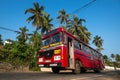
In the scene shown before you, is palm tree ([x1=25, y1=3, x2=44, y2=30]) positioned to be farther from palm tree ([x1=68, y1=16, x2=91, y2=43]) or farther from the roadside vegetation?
palm tree ([x1=68, y1=16, x2=91, y2=43])

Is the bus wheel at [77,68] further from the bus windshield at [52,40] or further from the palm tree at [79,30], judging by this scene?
the palm tree at [79,30]

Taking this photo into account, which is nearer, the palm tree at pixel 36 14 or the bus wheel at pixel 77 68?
the bus wheel at pixel 77 68

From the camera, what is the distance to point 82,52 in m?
16.1

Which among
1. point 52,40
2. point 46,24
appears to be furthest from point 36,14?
point 52,40

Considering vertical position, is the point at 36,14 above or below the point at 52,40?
above

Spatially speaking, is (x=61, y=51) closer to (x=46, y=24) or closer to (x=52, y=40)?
(x=52, y=40)

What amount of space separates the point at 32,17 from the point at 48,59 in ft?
106

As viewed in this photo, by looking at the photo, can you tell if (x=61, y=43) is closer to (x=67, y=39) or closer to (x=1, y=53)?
(x=67, y=39)

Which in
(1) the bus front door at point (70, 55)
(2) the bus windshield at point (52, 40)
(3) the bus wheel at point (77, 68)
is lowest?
(3) the bus wheel at point (77, 68)

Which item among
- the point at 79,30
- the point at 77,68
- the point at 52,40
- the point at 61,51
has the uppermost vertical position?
the point at 79,30

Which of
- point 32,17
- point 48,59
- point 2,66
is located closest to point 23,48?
point 2,66

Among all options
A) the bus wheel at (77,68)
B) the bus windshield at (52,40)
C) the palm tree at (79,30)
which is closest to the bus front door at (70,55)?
the bus wheel at (77,68)

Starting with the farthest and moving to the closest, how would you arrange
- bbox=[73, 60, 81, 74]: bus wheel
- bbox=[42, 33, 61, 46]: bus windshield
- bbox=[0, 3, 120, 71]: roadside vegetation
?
bbox=[0, 3, 120, 71]: roadside vegetation
bbox=[73, 60, 81, 74]: bus wheel
bbox=[42, 33, 61, 46]: bus windshield

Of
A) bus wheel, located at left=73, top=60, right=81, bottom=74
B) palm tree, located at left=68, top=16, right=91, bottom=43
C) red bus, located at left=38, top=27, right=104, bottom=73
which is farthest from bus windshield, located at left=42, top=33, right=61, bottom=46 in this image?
palm tree, located at left=68, top=16, right=91, bottom=43
